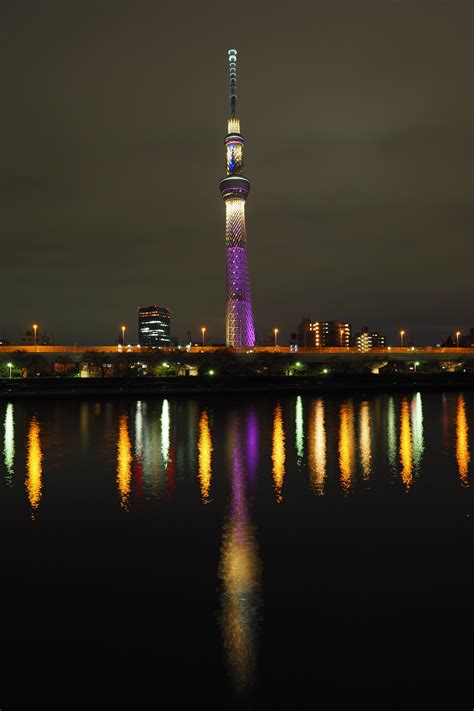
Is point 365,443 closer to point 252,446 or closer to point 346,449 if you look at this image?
point 346,449

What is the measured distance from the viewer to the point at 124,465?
1616 centimetres

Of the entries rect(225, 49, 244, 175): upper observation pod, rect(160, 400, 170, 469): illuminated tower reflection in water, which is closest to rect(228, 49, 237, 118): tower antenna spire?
rect(225, 49, 244, 175): upper observation pod

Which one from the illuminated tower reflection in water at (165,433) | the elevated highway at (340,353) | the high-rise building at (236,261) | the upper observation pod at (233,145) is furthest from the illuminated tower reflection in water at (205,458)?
the upper observation pod at (233,145)

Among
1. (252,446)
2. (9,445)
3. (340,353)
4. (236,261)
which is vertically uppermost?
(236,261)

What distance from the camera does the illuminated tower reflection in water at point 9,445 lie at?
15.5 meters

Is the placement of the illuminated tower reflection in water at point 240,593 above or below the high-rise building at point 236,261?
below

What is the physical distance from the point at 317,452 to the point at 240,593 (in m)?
11.2

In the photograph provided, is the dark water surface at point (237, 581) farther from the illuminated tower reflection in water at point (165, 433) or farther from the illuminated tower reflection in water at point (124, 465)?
the illuminated tower reflection in water at point (165, 433)

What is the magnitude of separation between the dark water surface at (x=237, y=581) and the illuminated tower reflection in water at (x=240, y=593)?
0.10 ft

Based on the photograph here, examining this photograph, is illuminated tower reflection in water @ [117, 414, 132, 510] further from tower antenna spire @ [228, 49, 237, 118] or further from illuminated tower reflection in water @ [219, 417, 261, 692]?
tower antenna spire @ [228, 49, 237, 118]

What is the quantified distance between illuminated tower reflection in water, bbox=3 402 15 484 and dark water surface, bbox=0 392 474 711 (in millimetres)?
171

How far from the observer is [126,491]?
13047mm

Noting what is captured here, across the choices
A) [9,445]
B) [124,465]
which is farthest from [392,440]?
[9,445]

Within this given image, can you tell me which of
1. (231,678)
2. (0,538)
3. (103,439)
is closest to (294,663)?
(231,678)
